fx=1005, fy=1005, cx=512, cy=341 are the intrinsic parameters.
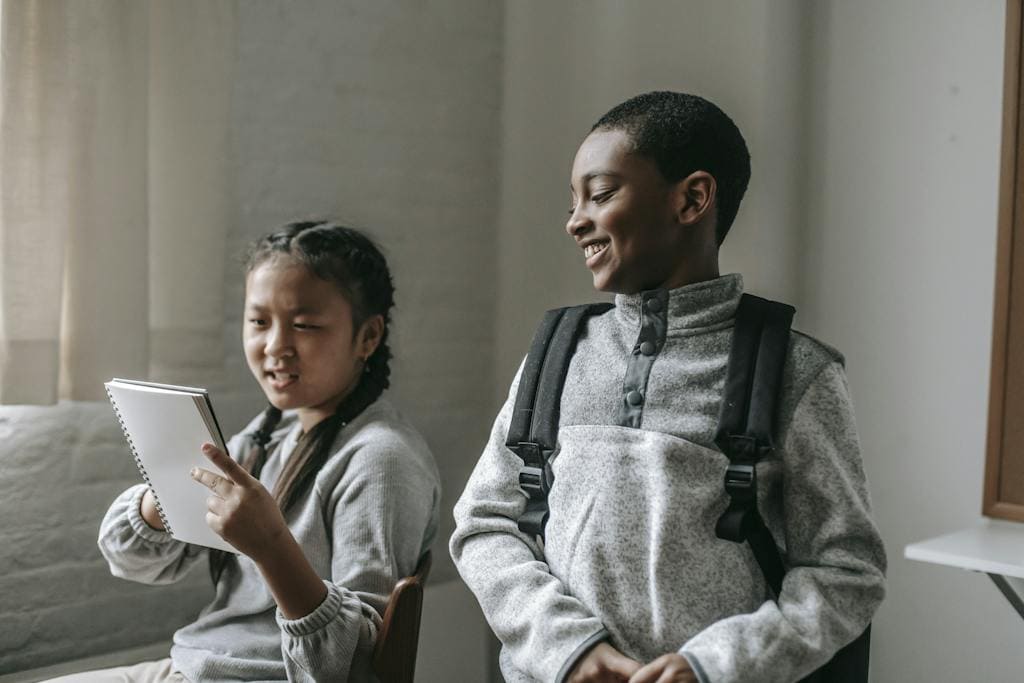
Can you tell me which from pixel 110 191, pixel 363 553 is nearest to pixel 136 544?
pixel 363 553

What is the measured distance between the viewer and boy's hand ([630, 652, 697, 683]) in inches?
38.0

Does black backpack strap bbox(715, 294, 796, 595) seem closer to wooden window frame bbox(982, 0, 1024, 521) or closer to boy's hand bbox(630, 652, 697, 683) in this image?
boy's hand bbox(630, 652, 697, 683)

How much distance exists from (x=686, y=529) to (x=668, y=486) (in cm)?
5

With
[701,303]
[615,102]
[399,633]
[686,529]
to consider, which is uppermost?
[615,102]

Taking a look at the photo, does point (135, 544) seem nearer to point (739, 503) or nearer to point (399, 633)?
point (399, 633)

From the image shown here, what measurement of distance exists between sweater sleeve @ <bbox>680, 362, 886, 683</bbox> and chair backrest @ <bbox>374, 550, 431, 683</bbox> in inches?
17.7

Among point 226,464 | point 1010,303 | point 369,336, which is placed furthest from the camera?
point 1010,303

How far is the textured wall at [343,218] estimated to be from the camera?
6.17ft

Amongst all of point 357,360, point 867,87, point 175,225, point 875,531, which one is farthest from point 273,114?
point 875,531

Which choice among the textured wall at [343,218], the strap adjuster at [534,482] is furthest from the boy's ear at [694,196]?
the textured wall at [343,218]

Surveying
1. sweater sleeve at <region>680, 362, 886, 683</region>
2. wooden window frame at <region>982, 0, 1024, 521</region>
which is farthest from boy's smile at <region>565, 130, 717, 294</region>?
wooden window frame at <region>982, 0, 1024, 521</region>

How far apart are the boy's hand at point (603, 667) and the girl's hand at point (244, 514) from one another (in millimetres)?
443

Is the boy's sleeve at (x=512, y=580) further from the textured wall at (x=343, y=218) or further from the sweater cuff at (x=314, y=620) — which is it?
the textured wall at (x=343, y=218)

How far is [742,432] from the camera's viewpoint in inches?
40.8
